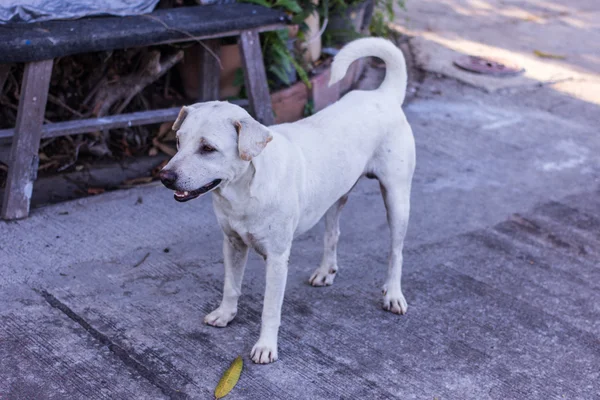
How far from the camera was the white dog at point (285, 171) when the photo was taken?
2.73 m

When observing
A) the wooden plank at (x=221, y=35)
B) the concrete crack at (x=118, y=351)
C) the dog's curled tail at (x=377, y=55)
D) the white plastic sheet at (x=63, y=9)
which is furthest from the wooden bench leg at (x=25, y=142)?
the dog's curled tail at (x=377, y=55)

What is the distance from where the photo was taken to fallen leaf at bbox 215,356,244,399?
9.57 feet

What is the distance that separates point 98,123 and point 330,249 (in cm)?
175

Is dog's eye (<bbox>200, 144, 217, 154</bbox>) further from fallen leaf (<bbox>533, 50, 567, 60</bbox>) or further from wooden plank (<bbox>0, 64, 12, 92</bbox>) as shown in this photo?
fallen leaf (<bbox>533, 50, 567, 60</bbox>)

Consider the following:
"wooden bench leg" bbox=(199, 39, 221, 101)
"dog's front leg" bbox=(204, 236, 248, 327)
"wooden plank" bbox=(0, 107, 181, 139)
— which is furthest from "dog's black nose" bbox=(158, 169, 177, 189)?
"wooden bench leg" bbox=(199, 39, 221, 101)

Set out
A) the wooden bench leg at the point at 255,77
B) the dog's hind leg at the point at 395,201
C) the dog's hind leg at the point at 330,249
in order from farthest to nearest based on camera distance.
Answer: the wooden bench leg at the point at 255,77
the dog's hind leg at the point at 330,249
the dog's hind leg at the point at 395,201

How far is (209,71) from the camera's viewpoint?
5297 mm

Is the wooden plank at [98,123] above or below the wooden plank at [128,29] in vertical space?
below

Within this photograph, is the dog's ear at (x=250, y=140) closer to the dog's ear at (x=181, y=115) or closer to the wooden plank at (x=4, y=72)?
the dog's ear at (x=181, y=115)

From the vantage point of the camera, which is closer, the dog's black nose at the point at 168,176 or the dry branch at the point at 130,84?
the dog's black nose at the point at 168,176

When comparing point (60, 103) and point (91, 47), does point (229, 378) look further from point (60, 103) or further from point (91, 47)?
point (60, 103)

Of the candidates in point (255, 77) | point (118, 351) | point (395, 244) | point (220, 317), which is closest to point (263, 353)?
point (220, 317)

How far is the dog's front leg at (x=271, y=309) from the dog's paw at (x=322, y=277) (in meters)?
0.66

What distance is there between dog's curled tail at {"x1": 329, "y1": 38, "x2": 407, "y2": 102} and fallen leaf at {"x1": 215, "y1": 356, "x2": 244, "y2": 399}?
136cm
